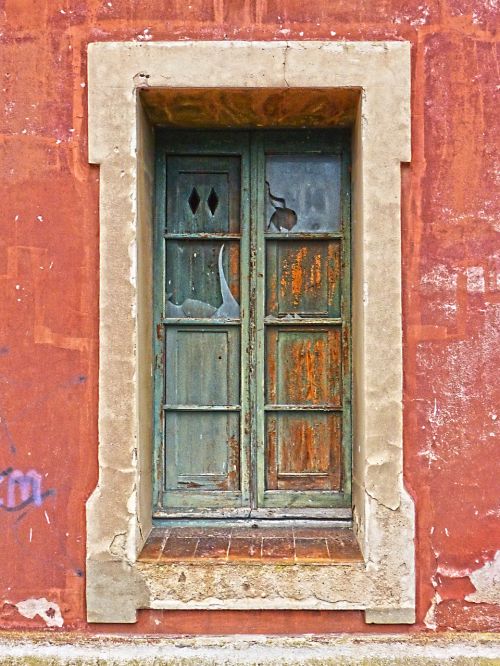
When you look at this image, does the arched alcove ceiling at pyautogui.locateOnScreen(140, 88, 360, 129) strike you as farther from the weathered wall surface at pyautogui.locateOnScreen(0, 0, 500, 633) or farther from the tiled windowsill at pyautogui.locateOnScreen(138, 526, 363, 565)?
the tiled windowsill at pyautogui.locateOnScreen(138, 526, 363, 565)

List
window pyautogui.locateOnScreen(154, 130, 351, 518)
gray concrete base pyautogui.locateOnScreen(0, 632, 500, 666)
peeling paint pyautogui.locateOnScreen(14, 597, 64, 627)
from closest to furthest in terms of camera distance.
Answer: gray concrete base pyautogui.locateOnScreen(0, 632, 500, 666) < peeling paint pyautogui.locateOnScreen(14, 597, 64, 627) < window pyautogui.locateOnScreen(154, 130, 351, 518)

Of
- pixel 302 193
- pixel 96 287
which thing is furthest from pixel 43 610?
pixel 302 193

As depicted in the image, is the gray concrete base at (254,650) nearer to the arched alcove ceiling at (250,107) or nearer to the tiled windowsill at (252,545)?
the tiled windowsill at (252,545)

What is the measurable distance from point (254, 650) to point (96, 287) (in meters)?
1.85

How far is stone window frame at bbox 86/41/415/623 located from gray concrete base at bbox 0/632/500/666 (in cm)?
13

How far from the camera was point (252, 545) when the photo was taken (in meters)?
2.99

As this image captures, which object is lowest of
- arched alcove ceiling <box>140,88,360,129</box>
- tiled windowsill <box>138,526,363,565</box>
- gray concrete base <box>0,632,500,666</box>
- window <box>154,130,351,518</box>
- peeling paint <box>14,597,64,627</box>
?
gray concrete base <box>0,632,500,666</box>

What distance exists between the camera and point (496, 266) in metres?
2.90

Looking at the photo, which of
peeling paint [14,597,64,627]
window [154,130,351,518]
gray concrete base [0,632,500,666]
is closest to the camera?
gray concrete base [0,632,500,666]

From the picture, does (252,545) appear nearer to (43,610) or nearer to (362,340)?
(43,610)

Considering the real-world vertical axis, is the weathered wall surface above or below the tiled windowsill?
above

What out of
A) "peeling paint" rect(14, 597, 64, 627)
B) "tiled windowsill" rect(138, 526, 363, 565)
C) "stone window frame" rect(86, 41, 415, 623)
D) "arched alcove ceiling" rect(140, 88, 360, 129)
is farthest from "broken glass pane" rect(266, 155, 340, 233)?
"peeling paint" rect(14, 597, 64, 627)

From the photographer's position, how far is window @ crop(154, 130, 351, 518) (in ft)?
10.4

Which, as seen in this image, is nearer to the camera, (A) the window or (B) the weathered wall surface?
(B) the weathered wall surface
